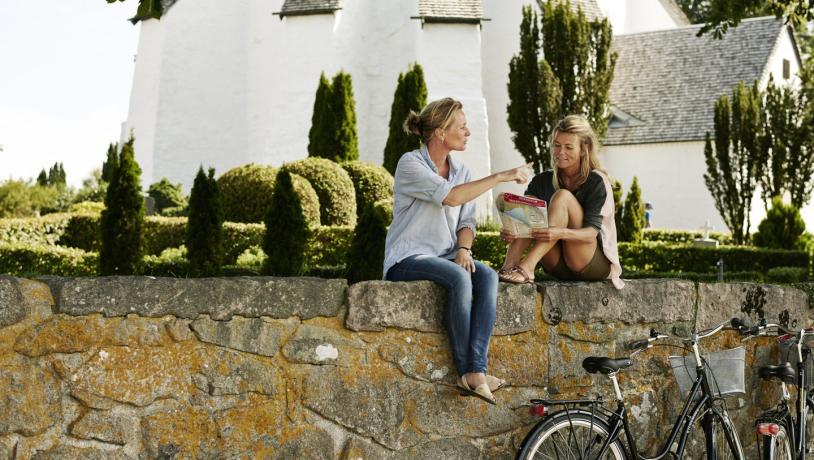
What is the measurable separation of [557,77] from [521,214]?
1841cm

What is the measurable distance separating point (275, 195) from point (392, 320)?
13.9ft

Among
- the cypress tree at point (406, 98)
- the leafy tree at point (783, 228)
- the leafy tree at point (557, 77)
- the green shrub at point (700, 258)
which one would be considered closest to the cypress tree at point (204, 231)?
the green shrub at point (700, 258)

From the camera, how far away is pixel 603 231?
5238 millimetres

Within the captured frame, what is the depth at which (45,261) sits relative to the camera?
1177 centimetres

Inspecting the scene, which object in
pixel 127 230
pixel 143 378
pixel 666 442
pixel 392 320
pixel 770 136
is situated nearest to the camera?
pixel 143 378

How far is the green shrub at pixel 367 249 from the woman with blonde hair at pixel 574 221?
2.48 metres

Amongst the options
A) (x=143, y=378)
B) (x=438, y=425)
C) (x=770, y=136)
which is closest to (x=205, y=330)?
(x=143, y=378)

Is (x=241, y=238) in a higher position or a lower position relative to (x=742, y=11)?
lower

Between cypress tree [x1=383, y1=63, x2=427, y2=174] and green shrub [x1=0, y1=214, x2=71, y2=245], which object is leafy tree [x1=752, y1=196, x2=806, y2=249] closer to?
cypress tree [x1=383, y1=63, x2=427, y2=174]

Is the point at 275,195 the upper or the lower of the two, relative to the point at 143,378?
upper

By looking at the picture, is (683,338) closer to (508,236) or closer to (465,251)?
(508,236)

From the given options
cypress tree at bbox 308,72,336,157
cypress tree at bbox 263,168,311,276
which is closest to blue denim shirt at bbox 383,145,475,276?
cypress tree at bbox 263,168,311,276

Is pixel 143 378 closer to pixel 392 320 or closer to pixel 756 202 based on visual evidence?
pixel 392 320

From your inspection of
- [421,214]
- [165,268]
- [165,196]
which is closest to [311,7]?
[165,196]
